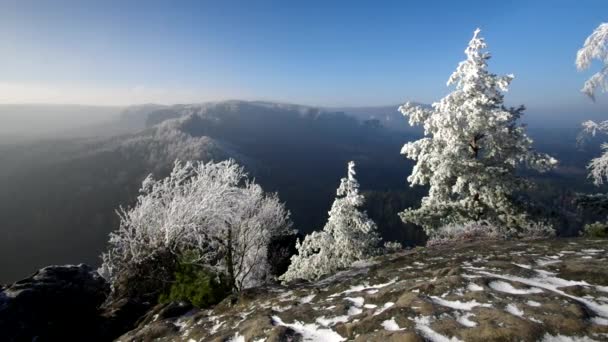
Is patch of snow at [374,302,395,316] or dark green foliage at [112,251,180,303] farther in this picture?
dark green foliage at [112,251,180,303]

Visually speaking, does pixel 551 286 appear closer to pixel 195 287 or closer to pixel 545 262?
pixel 545 262

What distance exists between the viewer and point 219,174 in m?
20.0

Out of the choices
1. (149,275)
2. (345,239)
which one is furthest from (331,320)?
(149,275)

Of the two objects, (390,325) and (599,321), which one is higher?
(599,321)

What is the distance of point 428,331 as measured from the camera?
531 centimetres

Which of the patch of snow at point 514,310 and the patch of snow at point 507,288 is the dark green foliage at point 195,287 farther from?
the patch of snow at point 514,310

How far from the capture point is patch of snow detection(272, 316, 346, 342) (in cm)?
595

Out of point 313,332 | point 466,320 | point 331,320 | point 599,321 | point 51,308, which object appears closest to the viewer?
point 599,321

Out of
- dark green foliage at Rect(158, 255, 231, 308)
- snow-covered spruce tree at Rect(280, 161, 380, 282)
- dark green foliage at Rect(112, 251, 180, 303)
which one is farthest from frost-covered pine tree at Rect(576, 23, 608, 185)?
dark green foliage at Rect(112, 251, 180, 303)

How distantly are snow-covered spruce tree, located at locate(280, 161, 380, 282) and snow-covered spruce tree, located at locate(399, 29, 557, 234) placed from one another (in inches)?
139

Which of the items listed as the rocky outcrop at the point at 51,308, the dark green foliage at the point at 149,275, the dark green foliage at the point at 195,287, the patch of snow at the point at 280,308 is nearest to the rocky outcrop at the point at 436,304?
the patch of snow at the point at 280,308

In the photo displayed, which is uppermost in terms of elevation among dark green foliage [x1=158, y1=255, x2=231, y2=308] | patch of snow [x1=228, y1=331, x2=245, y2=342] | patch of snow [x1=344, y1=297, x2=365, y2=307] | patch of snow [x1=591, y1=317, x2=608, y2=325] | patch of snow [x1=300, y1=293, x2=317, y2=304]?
patch of snow [x1=591, y1=317, x2=608, y2=325]

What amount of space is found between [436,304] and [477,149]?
1420 centimetres

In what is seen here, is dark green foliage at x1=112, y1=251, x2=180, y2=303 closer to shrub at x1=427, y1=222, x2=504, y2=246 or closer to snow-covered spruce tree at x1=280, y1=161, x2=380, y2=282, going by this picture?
snow-covered spruce tree at x1=280, y1=161, x2=380, y2=282
